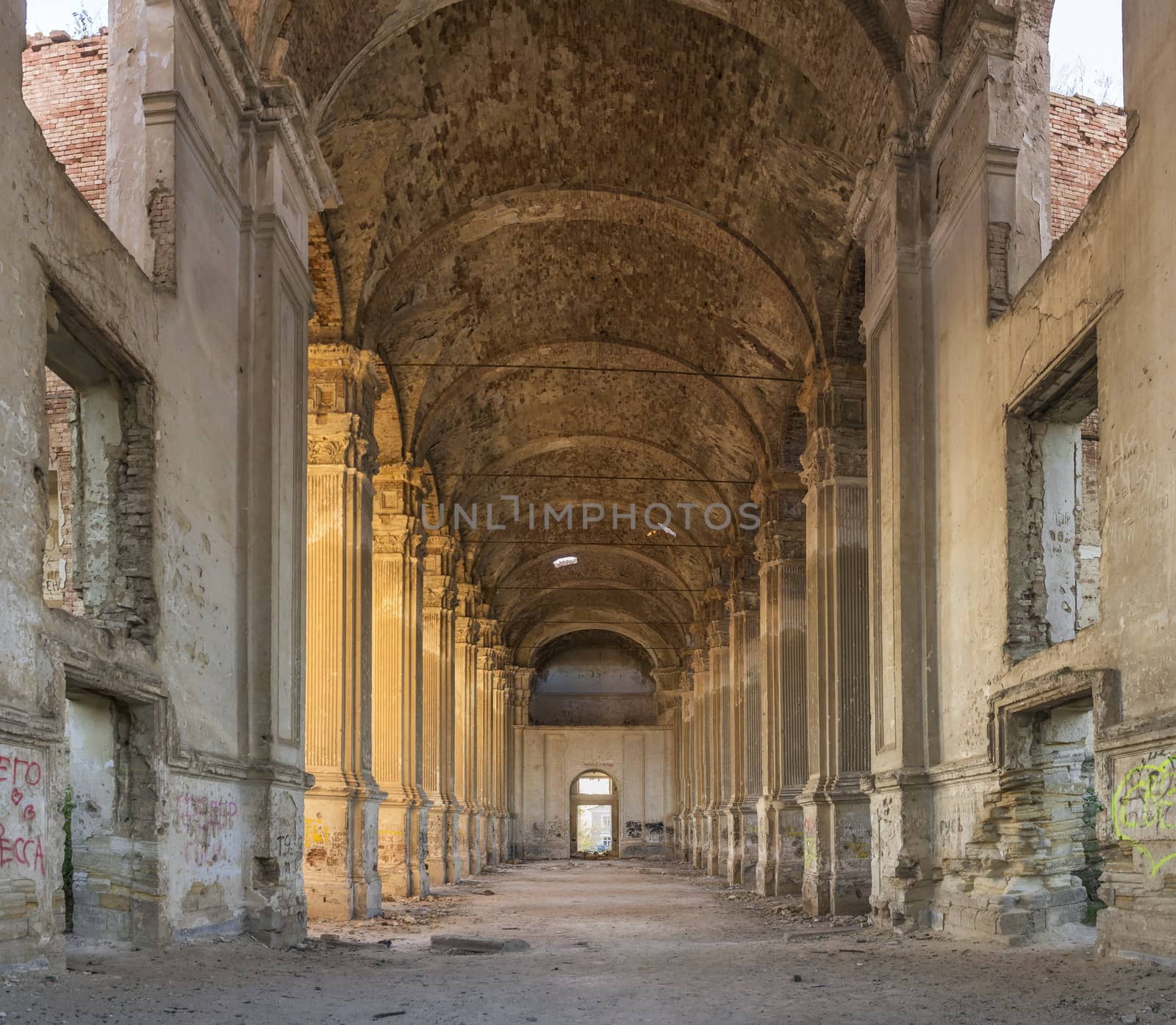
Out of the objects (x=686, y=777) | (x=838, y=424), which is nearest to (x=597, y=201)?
(x=838, y=424)

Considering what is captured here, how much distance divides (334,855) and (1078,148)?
1167cm

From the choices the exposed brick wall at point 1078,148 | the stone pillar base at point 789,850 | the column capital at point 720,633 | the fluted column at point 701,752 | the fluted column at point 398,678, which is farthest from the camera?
the fluted column at point 701,752

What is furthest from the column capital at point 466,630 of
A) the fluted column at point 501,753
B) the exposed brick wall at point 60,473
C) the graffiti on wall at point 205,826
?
the graffiti on wall at point 205,826

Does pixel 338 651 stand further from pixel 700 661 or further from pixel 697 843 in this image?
pixel 697 843

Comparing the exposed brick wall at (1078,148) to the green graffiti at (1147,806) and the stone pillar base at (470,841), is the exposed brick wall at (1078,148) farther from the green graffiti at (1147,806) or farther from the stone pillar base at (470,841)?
the stone pillar base at (470,841)

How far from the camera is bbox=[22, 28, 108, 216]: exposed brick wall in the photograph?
13.6m

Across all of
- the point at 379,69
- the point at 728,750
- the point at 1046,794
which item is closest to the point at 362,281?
the point at 379,69

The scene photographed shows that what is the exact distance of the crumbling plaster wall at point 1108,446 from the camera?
25.9 ft

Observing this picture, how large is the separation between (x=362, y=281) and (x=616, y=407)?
414 inches

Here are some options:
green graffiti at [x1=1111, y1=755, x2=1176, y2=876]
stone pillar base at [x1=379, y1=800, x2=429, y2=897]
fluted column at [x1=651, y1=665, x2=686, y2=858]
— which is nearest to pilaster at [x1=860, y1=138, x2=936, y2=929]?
green graffiti at [x1=1111, y1=755, x2=1176, y2=876]

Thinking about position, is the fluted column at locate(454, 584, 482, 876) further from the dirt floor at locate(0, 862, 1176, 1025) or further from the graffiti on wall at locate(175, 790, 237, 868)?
the graffiti on wall at locate(175, 790, 237, 868)

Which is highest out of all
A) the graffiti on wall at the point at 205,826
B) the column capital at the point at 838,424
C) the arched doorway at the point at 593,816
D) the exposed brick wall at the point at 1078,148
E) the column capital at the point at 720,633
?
the exposed brick wall at the point at 1078,148

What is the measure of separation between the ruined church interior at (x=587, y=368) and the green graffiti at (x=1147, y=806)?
29 millimetres

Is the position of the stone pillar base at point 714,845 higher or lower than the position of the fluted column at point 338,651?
lower
